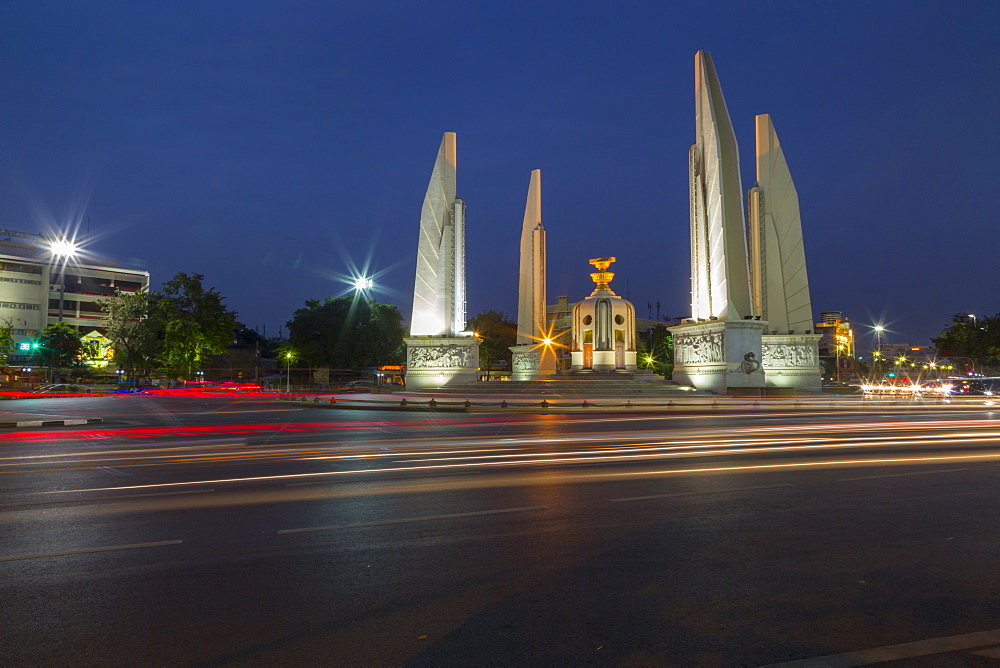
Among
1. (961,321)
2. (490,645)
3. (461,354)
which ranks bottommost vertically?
(490,645)

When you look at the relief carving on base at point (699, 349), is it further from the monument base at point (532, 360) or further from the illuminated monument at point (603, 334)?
the monument base at point (532, 360)

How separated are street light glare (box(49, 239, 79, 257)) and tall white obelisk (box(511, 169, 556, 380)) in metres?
58.9

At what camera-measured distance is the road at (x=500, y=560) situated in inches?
134

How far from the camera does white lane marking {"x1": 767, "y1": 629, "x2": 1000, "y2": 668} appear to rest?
3.17 m

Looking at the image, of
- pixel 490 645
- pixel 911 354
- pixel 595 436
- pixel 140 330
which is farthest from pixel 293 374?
pixel 911 354

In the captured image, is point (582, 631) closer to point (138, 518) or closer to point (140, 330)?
point (138, 518)

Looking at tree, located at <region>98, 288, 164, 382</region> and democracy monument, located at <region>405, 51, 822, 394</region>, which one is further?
tree, located at <region>98, 288, 164, 382</region>

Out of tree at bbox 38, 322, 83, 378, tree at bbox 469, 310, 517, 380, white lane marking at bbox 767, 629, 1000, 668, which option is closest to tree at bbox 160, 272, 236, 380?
tree at bbox 38, 322, 83, 378

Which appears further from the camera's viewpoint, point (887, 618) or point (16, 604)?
point (16, 604)

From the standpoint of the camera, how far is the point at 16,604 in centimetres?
396

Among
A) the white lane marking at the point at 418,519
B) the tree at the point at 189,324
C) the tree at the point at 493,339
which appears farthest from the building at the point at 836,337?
the white lane marking at the point at 418,519

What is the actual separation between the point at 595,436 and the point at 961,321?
66272 millimetres

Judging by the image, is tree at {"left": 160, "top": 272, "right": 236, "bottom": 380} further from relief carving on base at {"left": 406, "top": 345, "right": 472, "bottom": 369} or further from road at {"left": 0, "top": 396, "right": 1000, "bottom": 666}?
road at {"left": 0, "top": 396, "right": 1000, "bottom": 666}

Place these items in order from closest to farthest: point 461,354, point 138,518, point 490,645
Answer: point 490,645 < point 138,518 < point 461,354
